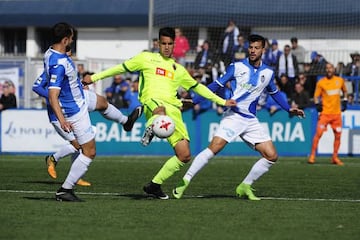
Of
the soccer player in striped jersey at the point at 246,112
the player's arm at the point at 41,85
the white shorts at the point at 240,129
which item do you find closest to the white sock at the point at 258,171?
the soccer player in striped jersey at the point at 246,112

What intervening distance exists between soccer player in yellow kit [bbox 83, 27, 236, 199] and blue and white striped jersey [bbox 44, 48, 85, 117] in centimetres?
60

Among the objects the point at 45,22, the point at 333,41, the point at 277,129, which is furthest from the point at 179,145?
the point at 45,22

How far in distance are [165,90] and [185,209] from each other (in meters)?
2.05

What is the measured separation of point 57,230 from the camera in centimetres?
917

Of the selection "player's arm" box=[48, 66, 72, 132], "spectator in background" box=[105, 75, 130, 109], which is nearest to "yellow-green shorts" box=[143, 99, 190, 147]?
"player's arm" box=[48, 66, 72, 132]

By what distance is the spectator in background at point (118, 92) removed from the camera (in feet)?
85.8

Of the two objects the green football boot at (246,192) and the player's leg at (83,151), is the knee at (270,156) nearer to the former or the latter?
the green football boot at (246,192)

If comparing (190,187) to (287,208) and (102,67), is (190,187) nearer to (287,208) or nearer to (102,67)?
(287,208)

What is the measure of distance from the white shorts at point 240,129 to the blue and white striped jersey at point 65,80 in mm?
2135

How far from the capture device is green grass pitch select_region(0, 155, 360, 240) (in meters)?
9.17

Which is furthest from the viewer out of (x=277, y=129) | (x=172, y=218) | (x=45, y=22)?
(x=45, y=22)

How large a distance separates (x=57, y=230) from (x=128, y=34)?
2895cm

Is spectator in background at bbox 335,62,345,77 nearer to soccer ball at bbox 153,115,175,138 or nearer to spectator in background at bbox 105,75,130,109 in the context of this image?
spectator in background at bbox 105,75,130,109

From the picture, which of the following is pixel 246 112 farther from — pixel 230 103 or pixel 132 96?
pixel 132 96
